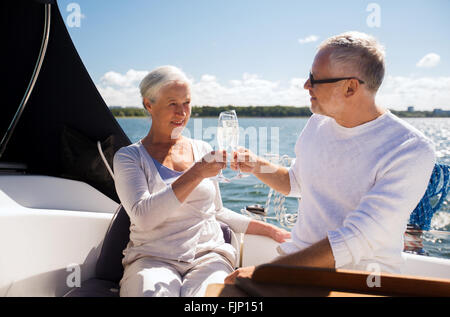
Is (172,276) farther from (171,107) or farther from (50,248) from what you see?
(50,248)

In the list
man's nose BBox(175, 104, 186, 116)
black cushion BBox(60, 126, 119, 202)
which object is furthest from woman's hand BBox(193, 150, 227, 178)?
black cushion BBox(60, 126, 119, 202)

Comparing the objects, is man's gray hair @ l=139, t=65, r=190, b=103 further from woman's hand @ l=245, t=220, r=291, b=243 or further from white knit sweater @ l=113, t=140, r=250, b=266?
woman's hand @ l=245, t=220, r=291, b=243

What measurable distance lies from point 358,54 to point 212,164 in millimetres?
711

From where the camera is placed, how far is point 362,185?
53.8 inches

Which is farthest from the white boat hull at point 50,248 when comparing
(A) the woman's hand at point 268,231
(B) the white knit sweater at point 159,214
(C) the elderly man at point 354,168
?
(C) the elderly man at point 354,168

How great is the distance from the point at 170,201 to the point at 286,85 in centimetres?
4583

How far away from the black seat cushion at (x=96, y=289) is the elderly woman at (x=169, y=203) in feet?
0.68

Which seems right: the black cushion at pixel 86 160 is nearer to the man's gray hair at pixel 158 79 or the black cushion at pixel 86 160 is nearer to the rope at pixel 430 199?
the man's gray hair at pixel 158 79

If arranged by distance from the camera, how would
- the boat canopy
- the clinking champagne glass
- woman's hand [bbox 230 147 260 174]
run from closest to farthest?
1. the clinking champagne glass
2. woman's hand [bbox 230 147 260 174]
3. the boat canopy

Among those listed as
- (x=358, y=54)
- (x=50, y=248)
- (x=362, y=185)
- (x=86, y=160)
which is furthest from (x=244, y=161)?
(x=86, y=160)

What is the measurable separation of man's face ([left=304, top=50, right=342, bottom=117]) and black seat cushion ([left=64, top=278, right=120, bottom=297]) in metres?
1.30

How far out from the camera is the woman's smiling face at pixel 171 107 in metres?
1.73

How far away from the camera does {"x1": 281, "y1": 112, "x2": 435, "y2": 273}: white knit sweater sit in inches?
47.9
